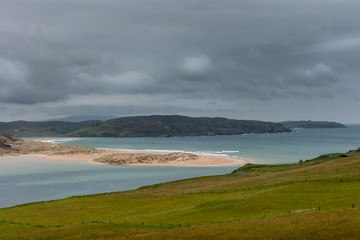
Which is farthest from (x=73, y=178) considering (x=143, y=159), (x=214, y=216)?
(x=214, y=216)

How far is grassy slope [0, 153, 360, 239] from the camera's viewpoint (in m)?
24.3

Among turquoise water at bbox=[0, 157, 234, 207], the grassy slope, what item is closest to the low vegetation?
turquoise water at bbox=[0, 157, 234, 207]

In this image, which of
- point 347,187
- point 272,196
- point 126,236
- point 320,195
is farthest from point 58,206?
point 347,187

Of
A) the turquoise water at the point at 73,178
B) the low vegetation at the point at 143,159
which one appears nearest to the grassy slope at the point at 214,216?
the turquoise water at the point at 73,178

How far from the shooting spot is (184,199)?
52.0 meters

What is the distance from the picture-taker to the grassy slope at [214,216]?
24.3 m

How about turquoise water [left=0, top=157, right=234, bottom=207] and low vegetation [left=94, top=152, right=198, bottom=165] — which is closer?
turquoise water [left=0, top=157, right=234, bottom=207]

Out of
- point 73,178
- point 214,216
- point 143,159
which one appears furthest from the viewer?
point 143,159

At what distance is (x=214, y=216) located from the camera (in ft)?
117

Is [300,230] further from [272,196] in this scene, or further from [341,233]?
[272,196]

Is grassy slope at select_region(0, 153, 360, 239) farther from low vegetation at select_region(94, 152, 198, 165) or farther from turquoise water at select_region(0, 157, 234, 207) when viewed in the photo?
low vegetation at select_region(94, 152, 198, 165)

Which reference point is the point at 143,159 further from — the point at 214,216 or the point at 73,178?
the point at 214,216

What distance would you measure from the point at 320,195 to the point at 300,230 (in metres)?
17.8

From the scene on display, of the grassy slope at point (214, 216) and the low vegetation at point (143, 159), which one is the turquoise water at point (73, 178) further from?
the grassy slope at point (214, 216)
